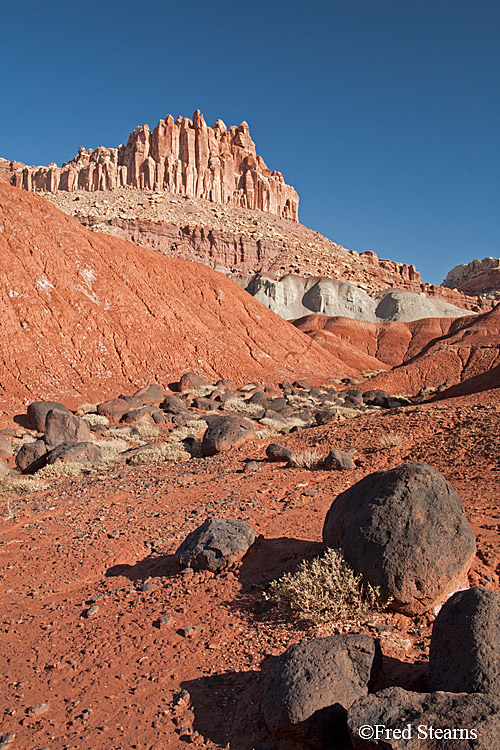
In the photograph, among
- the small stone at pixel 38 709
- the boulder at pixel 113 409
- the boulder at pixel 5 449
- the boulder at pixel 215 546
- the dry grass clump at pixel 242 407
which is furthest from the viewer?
the dry grass clump at pixel 242 407

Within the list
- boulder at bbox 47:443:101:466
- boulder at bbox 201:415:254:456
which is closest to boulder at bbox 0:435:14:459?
boulder at bbox 47:443:101:466

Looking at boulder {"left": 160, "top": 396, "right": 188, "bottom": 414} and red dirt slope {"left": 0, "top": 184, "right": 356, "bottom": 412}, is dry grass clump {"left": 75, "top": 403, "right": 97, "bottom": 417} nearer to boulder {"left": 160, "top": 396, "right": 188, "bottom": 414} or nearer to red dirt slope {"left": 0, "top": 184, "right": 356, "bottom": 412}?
red dirt slope {"left": 0, "top": 184, "right": 356, "bottom": 412}

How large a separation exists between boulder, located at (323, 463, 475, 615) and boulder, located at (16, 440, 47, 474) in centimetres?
988

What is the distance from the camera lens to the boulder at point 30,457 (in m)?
11.8

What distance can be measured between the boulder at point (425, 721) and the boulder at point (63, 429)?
1228cm

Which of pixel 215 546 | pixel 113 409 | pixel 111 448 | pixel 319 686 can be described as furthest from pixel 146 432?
pixel 319 686

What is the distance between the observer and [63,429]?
13.5 m

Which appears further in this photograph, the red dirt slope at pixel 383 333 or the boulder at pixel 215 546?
the red dirt slope at pixel 383 333

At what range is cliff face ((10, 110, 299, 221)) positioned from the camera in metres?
101

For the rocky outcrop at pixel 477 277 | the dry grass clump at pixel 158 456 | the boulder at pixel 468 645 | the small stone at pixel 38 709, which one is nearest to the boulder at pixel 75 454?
the dry grass clump at pixel 158 456

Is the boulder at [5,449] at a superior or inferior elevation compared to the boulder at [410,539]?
inferior

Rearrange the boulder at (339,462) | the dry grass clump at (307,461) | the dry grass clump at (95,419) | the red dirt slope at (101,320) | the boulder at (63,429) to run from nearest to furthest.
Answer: the boulder at (339,462) < the dry grass clump at (307,461) < the boulder at (63,429) < the dry grass clump at (95,419) < the red dirt slope at (101,320)

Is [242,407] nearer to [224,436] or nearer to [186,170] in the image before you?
[224,436]

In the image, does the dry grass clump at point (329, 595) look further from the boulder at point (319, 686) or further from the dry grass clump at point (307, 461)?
the dry grass clump at point (307, 461)
